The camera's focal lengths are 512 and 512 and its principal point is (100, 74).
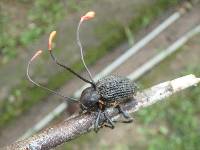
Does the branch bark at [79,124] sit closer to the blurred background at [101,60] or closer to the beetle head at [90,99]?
the beetle head at [90,99]

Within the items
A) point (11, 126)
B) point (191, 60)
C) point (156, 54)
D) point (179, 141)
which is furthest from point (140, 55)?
point (11, 126)

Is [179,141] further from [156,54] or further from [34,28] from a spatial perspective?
[34,28]

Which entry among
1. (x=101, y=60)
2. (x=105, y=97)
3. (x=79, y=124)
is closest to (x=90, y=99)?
(x=105, y=97)

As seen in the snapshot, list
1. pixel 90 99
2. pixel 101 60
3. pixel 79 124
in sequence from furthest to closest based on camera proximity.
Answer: pixel 101 60 → pixel 90 99 → pixel 79 124

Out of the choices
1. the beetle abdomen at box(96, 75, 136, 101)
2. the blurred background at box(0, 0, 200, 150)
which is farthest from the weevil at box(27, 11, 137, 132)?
the blurred background at box(0, 0, 200, 150)

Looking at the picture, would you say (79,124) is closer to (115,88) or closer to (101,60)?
(115,88)

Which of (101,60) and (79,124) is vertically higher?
(101,60)

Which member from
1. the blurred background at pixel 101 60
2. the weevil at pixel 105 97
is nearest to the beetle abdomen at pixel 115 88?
the weevil at pixel 105 97

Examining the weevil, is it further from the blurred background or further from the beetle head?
the blurred background
